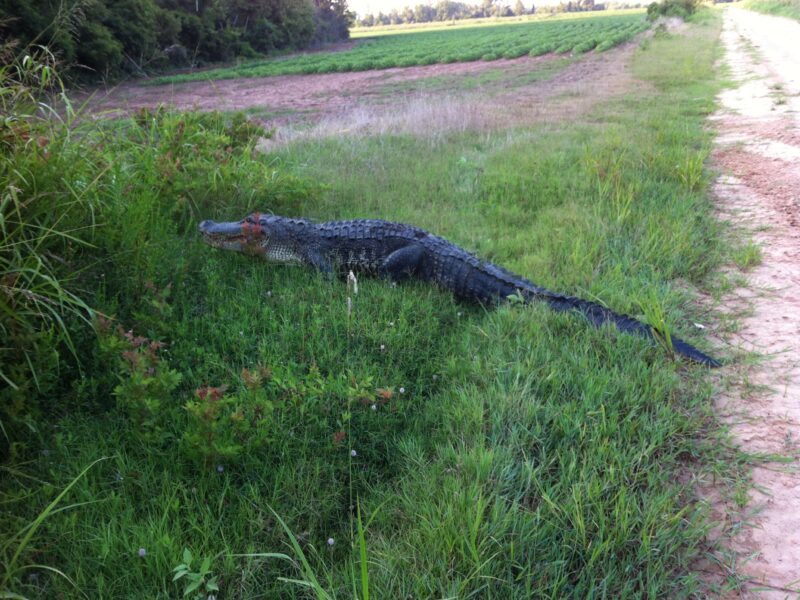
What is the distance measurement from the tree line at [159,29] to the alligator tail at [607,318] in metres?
3.15

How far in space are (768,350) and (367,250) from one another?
2759mm

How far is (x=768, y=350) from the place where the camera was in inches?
111

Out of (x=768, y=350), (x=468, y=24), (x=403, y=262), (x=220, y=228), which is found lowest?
(x=768, y=350)

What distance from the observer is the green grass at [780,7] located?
32.9 m

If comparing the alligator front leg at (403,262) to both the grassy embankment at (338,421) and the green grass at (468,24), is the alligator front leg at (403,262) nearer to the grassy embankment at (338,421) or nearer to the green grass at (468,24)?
the grassy embankment at (338,421)

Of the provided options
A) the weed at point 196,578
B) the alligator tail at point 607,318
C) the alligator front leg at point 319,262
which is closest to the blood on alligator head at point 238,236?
the alligator front leg at point 319,262

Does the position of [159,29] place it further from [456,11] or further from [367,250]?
[456,11]

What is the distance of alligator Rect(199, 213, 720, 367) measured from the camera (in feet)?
Result: 11.7

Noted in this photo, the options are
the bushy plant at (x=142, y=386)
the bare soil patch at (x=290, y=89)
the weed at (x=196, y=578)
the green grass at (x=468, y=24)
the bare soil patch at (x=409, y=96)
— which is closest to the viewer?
the weed at (x=196, y=578)

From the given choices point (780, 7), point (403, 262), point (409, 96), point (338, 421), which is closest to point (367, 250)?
point (403, 262)

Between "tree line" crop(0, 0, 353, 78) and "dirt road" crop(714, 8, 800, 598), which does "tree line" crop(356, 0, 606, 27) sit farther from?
"dirt road" crop(714, 8, 800, 598)

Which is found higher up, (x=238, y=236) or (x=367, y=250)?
(x=238, y=236)

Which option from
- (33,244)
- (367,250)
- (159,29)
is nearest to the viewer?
(33,244)

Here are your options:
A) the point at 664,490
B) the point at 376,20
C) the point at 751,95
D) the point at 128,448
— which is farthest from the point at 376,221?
the point at 376,20
